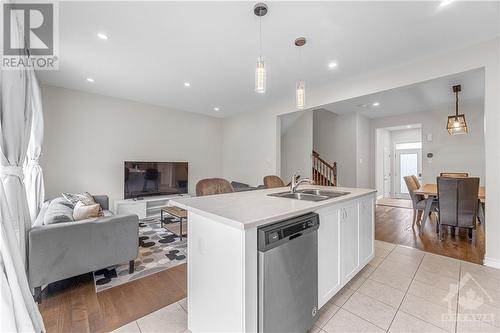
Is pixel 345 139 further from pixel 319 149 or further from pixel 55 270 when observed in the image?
pixel 55 270

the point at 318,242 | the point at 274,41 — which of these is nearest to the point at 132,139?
the point at 274,41

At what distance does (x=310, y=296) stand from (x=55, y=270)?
222 cm

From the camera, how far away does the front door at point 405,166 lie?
23.7ft

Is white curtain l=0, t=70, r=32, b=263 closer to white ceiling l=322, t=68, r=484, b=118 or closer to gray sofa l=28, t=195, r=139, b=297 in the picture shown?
gray sofa l=28, t=195, r=139, b=297

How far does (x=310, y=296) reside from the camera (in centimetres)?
147

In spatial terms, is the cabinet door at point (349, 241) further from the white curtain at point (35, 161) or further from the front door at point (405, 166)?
the front door at point (405, 166)

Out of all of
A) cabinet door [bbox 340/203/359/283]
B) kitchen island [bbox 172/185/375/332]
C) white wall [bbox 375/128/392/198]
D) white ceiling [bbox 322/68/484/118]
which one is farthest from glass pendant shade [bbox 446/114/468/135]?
kitchen island [bbox 172/185/375/332]

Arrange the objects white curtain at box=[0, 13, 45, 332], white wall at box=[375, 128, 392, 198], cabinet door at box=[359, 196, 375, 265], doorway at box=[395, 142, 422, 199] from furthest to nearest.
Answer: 1. doorway at box=[395, 142, 422, 199]
2. white wall at box=[375, 128, 392, 198]
3. cabinet door at box=[359, 196, 375, 265]
4. white curtain at box=[0, 13, 45, 332]

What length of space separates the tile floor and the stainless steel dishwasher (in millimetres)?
334

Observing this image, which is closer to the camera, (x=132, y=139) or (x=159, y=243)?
(x=159, y=243)

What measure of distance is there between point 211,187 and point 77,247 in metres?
1.38

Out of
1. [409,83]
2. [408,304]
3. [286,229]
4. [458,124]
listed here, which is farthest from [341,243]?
[458,124]

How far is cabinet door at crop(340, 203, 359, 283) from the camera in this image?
1875mm

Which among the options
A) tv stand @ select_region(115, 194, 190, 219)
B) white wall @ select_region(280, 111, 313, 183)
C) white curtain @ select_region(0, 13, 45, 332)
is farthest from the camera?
white wall @ select_region(280, 111, 313, 183)
